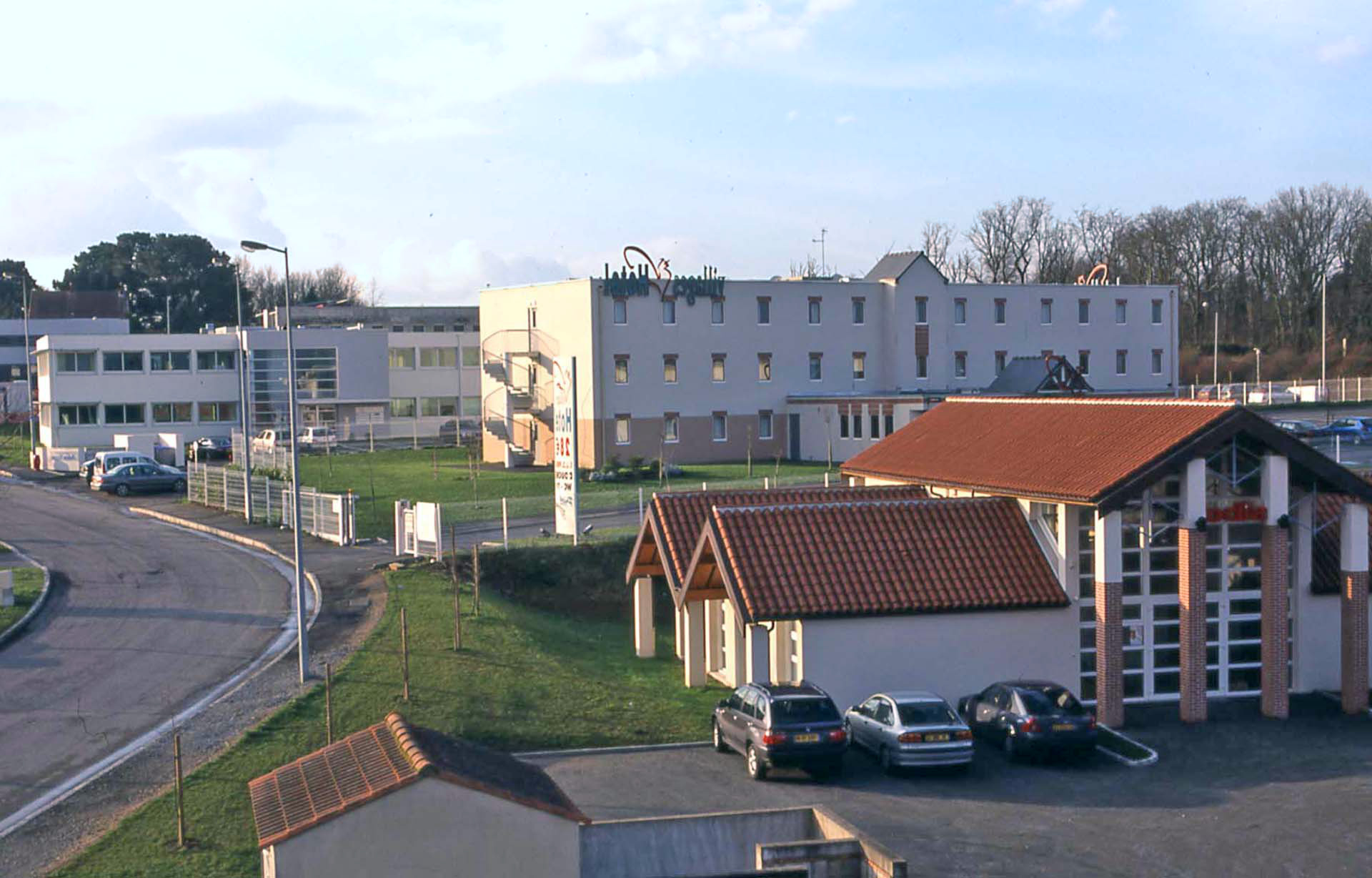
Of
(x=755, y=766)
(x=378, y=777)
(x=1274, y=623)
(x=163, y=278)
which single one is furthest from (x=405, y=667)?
(x=163, y=278)

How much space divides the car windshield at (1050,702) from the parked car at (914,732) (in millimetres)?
1252

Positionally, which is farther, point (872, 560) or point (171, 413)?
point (171, 413)

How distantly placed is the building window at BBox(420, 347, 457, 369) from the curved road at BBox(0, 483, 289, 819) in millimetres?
39382

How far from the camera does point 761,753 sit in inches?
800

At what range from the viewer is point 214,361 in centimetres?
7731

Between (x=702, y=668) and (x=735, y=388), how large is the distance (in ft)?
128

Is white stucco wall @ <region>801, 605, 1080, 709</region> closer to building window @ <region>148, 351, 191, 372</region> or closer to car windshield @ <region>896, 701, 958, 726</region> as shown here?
car windshield @ <region>896, 701, 958, 726</region>

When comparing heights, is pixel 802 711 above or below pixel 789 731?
above

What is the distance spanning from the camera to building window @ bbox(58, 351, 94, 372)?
7356 cm

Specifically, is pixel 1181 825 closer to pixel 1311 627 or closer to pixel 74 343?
pixel 1311 627

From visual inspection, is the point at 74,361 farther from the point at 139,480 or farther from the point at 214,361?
the point at 139,480

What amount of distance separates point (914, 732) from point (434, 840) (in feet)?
32.6

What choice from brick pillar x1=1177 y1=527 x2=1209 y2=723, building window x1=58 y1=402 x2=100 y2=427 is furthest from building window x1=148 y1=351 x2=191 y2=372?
brick pillar x1=1177 y1=527 x2=1209 y2=723

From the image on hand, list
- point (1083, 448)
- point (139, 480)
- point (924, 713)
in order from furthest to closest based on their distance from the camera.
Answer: point (139, 480), point (1083, 448), point (924, 713)
